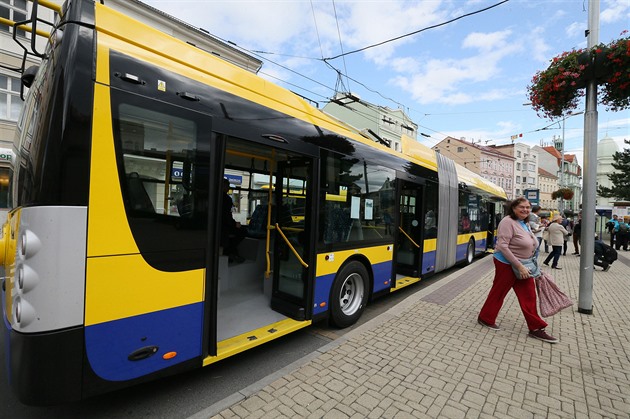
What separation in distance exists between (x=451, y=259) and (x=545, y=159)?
79842 mm

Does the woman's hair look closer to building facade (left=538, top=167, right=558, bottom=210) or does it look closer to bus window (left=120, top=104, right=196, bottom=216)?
bus window (left=120, top=104, right=196, bottom=216)

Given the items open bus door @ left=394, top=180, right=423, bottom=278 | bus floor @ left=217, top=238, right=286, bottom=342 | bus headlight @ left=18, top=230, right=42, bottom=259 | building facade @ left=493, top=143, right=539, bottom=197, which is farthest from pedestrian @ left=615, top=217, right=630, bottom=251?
building facade @ left=493, top=143, right=539, bottom=197

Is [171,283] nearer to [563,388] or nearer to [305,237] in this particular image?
[305,237]

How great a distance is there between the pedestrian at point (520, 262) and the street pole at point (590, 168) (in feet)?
5.21

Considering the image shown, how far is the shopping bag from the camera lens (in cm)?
412

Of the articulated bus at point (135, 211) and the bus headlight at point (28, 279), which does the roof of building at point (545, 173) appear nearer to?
the articulated bus at point (135, 211)

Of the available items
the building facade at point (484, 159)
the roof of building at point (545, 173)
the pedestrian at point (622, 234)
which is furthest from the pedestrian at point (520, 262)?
the roof of building at point (545, 173)

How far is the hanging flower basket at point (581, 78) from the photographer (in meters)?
4.44

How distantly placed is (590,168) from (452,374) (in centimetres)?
425

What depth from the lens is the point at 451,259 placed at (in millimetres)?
8258

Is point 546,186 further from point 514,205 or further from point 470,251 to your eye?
point 514,205

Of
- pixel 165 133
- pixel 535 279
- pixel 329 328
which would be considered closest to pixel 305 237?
pixel 329 328

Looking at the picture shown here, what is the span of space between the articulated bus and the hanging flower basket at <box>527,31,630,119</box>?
3.76 metres

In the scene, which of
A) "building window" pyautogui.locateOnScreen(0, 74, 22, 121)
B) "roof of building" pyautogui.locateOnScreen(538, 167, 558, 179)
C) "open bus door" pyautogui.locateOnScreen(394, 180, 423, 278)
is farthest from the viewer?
"roof of building" pyautogui.locateOnScreen(538, 167, 558, 179)
